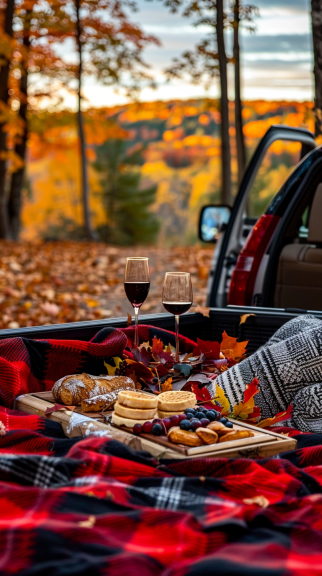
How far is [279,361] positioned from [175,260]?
31.0 ft

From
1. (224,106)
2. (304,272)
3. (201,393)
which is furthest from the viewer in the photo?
(224,106)

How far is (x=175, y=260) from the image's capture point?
11641 mm

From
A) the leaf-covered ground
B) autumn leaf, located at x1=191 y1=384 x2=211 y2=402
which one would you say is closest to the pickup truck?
autumn leaf, located at x1=191 y1=384 x2=211 y2=402

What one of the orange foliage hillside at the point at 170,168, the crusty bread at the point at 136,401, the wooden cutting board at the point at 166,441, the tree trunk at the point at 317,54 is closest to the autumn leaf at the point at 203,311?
the wooden cutting board at the point at 166,441

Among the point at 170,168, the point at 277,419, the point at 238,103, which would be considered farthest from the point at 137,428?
the point at 170,168

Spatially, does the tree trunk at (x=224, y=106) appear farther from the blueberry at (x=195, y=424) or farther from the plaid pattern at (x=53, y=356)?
the blueberry at (x=195, y=424)

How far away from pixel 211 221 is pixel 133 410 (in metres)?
3.50

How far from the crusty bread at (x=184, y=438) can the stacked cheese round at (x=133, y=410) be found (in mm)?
111

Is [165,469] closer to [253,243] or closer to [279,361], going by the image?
[279,361]

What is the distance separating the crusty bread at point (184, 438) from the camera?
5.66 feet

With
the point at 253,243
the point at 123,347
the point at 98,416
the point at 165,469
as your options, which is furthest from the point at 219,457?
the point at 253,243

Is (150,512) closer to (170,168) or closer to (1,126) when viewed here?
(1,126)

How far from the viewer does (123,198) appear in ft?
89.7

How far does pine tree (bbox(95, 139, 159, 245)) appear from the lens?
27.0 meters
